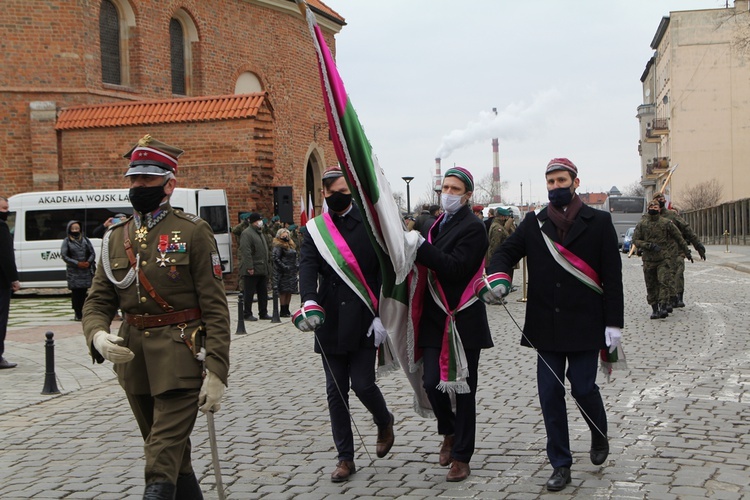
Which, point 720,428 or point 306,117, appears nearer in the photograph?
point 720,428

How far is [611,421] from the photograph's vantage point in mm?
7297

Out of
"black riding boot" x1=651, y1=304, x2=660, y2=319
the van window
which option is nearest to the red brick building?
the van window

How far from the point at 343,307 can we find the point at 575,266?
1463 mm

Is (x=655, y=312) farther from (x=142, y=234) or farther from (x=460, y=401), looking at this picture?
(x=142, y=234)

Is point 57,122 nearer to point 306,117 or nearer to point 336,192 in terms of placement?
point 306,117

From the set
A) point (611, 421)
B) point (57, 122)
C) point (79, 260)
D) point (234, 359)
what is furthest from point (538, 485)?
point (57, 122)

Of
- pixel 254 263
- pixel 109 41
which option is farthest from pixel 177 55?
pixel 254 263

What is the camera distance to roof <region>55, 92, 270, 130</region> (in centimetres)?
2436

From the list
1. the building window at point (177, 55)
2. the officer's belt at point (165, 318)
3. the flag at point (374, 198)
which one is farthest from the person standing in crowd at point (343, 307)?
the building window at point (177, 55)

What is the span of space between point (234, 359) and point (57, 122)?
57.4ft

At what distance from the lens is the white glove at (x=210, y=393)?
4352 mm

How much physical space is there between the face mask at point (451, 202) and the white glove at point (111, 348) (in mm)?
2350

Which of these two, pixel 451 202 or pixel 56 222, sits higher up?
pixel 56 222

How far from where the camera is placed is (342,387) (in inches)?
238
